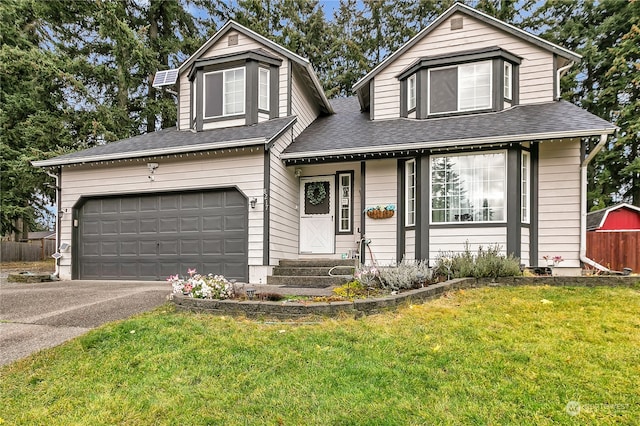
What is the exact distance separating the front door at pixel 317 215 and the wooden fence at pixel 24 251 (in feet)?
55.2

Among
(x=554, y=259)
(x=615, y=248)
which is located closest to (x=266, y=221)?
(x=554, y=259)

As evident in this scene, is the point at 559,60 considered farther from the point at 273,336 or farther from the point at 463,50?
the point at 273,336

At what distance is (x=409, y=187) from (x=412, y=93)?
305cm

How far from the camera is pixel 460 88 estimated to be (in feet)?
30.4

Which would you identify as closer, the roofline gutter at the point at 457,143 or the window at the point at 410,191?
Answer: the roofline gutter at the point at 457,143

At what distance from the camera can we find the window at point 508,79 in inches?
357

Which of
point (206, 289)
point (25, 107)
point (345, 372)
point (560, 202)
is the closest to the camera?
point (345, 372)

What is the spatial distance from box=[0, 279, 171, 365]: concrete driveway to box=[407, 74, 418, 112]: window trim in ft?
25.8

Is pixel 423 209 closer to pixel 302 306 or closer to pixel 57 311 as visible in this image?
pixel 302 306

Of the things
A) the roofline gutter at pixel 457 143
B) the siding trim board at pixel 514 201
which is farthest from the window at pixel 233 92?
the siding trim board at pixel 514 201

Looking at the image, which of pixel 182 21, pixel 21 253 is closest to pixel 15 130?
pixel 21 253

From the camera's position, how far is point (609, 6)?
1677 cm

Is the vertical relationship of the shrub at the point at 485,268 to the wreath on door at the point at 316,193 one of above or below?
below

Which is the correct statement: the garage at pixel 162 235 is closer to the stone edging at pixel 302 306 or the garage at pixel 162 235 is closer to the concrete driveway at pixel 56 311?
the concrete driveway at pixel 56 311
